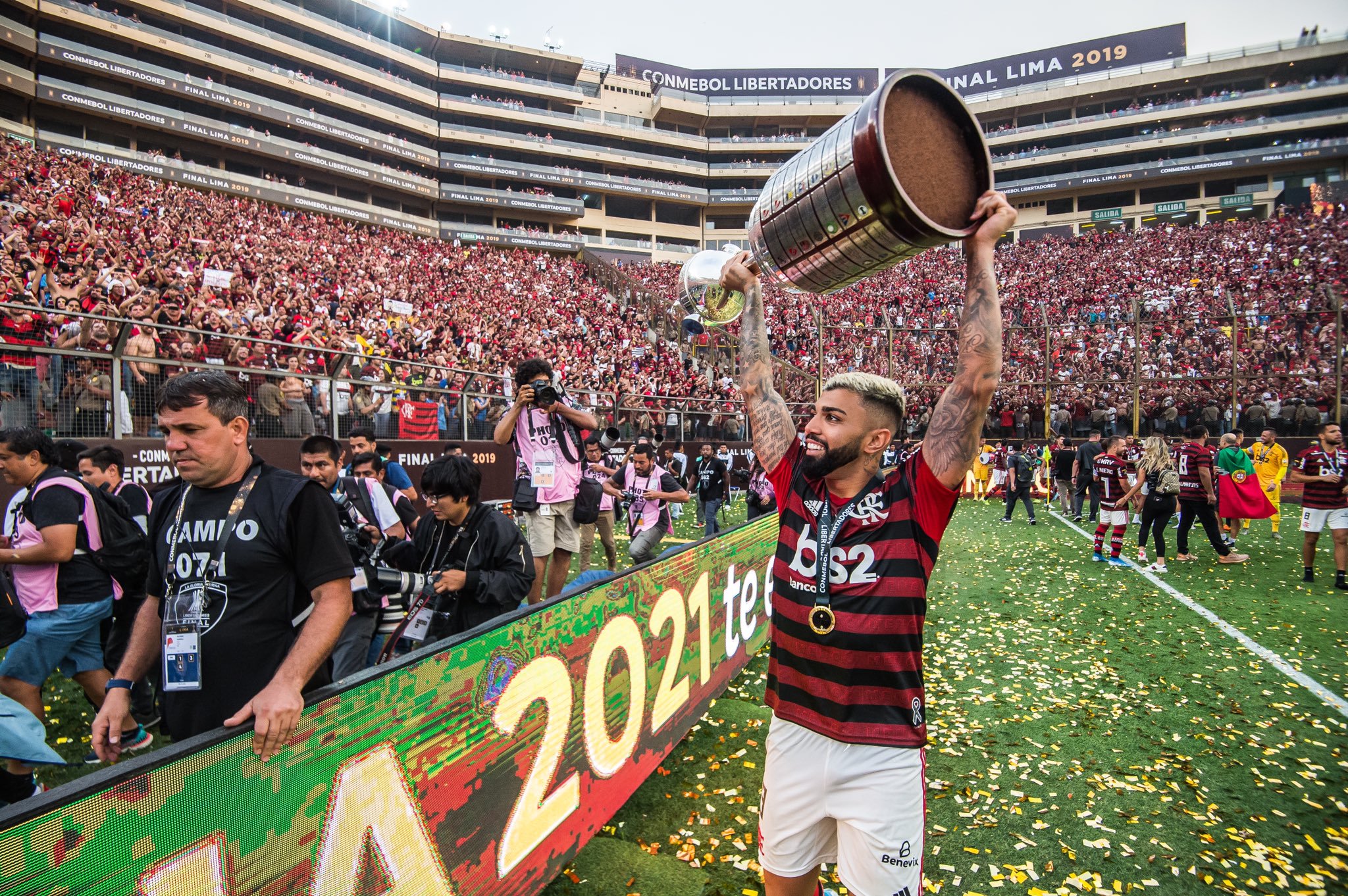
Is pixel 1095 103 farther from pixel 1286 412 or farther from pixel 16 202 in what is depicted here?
pixel 16 202

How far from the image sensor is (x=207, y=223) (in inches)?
982

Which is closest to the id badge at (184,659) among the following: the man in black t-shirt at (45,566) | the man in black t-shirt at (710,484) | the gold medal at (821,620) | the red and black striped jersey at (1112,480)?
the gold medal at (821,620)

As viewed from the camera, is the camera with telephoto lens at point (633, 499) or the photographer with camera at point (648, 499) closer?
the photographer with camera at point (648, 499)

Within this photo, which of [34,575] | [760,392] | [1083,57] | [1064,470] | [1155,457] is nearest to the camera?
[760,392]

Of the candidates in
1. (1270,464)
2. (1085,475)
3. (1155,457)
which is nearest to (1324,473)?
(1155,457)

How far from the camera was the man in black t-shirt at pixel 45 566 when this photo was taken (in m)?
4.18

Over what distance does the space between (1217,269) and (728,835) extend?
4597cm

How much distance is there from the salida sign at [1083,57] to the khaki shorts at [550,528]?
67957 millimetres

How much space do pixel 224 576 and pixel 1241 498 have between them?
1428 cm

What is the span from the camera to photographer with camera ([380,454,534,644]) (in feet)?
12.2

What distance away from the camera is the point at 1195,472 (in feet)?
33.2

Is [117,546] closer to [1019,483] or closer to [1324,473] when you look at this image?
[1324,473]

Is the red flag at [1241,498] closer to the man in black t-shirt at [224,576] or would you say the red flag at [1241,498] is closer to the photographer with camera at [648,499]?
the photographer with camera at [648,499]

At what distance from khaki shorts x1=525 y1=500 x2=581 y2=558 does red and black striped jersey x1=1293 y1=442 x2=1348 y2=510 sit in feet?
30.4
